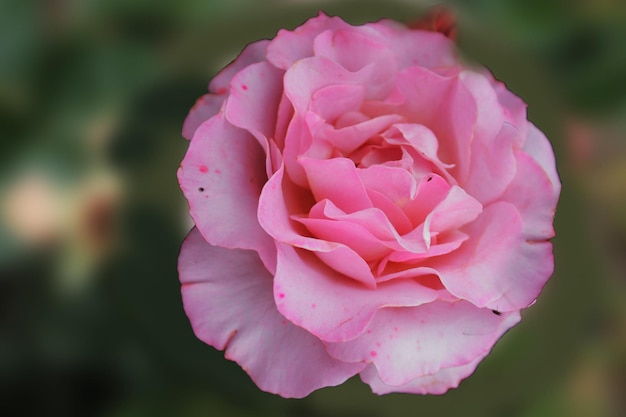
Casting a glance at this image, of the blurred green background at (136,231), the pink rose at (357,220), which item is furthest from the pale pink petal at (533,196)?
the blurred green background at (136,231)

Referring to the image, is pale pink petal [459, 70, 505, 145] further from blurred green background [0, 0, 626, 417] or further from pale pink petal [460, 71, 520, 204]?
blurred green background [0, 0, 626, 417]

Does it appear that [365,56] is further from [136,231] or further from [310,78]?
[136,231]

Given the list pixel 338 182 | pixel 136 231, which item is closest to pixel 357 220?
pixel 338 182

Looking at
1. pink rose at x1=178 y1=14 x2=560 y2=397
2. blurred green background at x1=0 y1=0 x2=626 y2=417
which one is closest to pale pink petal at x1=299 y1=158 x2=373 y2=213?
→ pink rose at x1=178 y1=14 x2=560 y2=397

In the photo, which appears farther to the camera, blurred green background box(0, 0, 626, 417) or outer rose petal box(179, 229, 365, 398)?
blurred green background box(0, 0, 626, 417)

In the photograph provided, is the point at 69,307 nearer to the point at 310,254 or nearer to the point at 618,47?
the point at 310,254

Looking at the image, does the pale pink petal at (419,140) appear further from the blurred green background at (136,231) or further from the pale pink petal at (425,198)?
the blurred green background at (136,231)

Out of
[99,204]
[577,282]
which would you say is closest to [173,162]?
[99,204]
